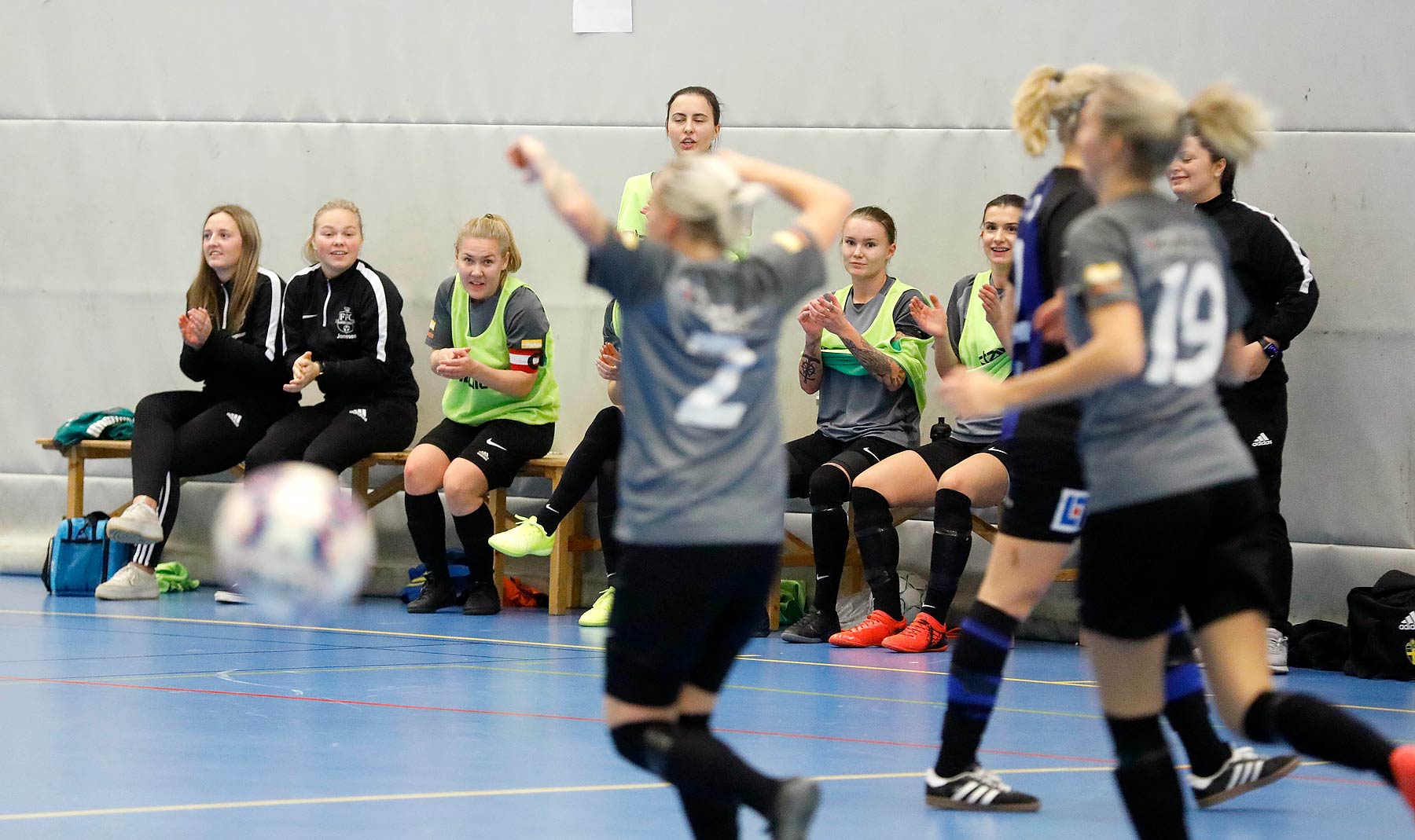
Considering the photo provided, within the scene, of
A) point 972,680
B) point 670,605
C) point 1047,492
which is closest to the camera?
point 670,605

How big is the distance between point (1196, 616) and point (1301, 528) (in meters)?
4.93

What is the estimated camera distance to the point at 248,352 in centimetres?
852

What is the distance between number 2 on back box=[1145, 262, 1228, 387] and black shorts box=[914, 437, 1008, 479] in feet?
14.4

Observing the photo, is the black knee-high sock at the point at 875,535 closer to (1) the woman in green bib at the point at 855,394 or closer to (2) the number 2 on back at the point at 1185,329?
(1) the woman in green bib at the point at 855,394

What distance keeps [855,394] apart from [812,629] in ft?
3.74

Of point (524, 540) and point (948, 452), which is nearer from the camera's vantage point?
point (948, 452)

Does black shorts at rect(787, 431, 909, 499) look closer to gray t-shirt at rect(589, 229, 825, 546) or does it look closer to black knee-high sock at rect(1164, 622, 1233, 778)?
black knee-high sock at rect(1164, 622, 1233, 778)

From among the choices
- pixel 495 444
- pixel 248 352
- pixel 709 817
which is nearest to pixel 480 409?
pixel 495 444

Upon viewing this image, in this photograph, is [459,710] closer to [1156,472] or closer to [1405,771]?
[1156,472]

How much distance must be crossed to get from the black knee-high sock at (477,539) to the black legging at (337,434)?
637mm

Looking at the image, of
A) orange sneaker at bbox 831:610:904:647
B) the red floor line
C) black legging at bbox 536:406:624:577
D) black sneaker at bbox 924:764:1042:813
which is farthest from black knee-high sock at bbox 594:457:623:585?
black sneaker at bbox 924:764:1042:813

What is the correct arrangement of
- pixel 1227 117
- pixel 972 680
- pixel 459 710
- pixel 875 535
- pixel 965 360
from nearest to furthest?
pixel 1227 117, pixel 972 680, pixel 459 710, pixel 875 535, pixel 965 360

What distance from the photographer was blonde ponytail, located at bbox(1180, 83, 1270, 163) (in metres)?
3.00

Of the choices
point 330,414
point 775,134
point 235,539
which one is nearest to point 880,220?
point 775,134
